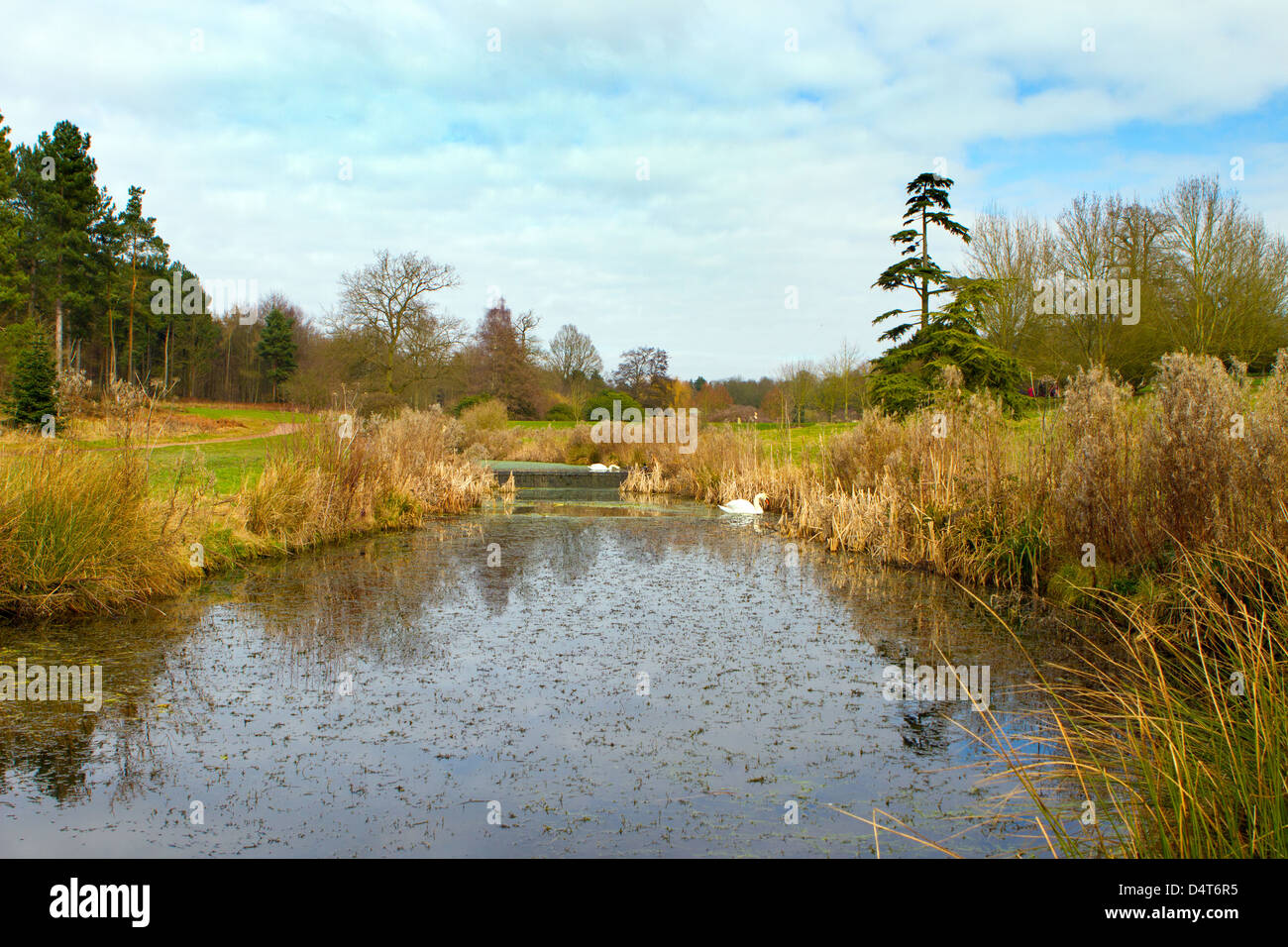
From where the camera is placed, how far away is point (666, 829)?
9.91ft

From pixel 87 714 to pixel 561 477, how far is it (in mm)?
17806

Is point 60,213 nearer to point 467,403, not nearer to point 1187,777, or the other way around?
point 467,403

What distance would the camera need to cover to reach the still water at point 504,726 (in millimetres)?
2994

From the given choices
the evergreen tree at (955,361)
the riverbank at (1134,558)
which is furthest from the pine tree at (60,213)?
the riverbank at (1134,558)

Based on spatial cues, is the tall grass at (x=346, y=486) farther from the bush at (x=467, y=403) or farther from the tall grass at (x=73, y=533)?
the bush at (x=467, y=403)

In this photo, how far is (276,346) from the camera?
4266cm

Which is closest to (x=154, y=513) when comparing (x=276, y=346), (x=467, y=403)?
(x=467, y=403)

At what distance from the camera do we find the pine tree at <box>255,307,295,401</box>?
1681 inches

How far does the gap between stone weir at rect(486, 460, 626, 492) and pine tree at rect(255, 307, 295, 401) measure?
24.7 m

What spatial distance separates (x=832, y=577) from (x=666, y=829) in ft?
18.9

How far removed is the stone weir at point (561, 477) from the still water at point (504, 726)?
12770 millimetres

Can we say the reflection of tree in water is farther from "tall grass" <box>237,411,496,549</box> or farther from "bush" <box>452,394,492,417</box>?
"bush" <box>452,394,492,417</box>

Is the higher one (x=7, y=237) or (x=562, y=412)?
(x=7, y=237)

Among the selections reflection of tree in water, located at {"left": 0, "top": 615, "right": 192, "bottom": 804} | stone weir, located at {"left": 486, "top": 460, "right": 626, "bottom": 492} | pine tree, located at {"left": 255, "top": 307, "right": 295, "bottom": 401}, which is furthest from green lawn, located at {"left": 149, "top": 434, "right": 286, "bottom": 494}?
pine tree, located at {"left": 255, "top": 307, "right": 295, "bottom": 401}
